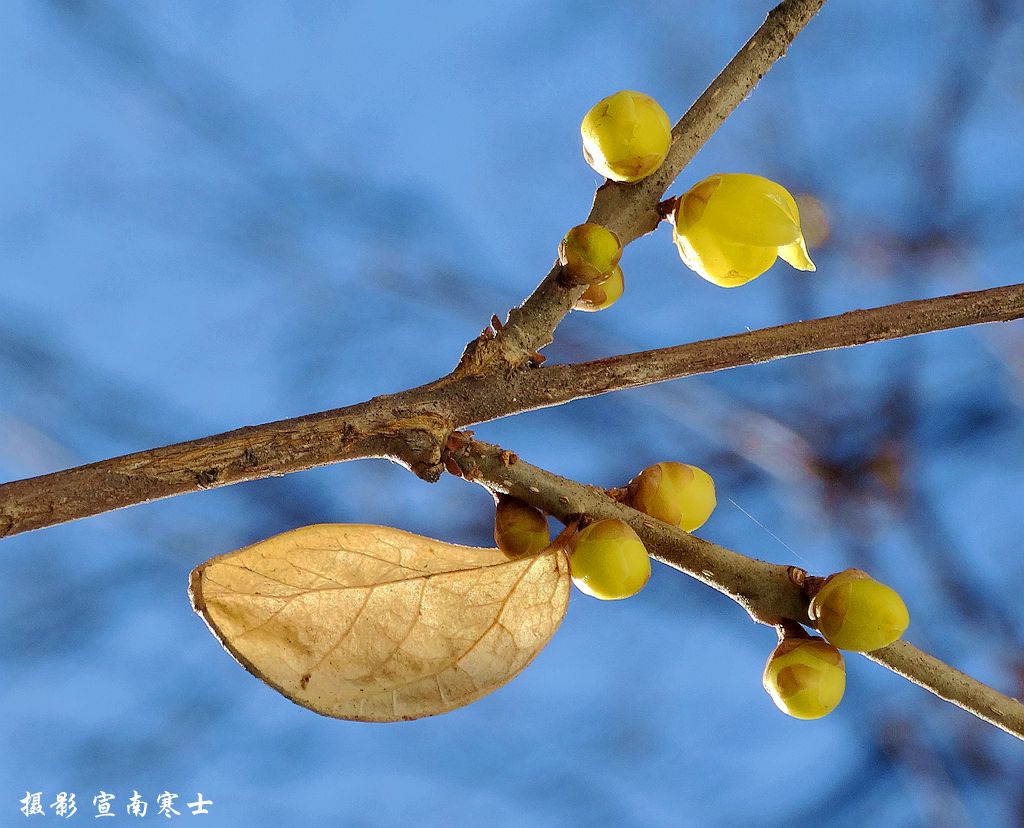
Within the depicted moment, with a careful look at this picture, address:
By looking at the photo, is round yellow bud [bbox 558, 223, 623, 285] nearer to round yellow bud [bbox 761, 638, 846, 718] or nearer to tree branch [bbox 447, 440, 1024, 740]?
tree branch [bbox 447, 440, 1024, 740]

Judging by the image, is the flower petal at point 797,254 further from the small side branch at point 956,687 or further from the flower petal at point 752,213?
the small side branch at point 956,687

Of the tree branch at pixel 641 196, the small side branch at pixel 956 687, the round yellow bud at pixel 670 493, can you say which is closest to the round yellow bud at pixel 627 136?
the tree branch at pixel 641 196

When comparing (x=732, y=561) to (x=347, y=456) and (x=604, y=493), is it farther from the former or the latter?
(x=347, y=456)

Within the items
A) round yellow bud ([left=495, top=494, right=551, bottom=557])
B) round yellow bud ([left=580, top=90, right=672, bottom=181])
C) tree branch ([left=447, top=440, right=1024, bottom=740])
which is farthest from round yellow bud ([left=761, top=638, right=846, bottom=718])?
round yellow bud ([left=580, top=90, right=672, bottom=181])

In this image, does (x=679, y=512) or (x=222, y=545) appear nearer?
(x=679, y=512)

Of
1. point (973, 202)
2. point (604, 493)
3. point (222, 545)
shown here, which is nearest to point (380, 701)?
point (604, 493)

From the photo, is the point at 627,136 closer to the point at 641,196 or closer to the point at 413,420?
the point at 641,196
